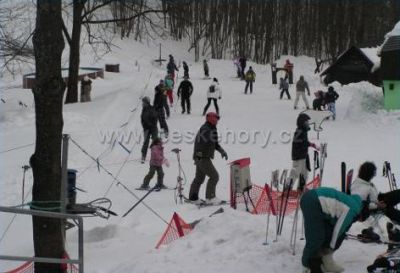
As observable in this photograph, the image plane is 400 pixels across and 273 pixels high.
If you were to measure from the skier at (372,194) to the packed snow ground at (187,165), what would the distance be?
45 centimetres

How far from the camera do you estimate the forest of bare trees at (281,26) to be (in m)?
56.1

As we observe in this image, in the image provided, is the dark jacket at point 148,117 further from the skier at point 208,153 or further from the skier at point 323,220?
the skier at point 323,220

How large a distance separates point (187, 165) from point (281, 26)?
44278 mm

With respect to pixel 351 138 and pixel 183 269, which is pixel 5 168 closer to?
pixel 183 269

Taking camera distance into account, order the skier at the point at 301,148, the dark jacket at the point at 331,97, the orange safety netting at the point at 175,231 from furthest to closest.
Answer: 1. the dark jacket at the point at 331,97
2. the skier at the point at 301,148
3. the orange safety netting at the point at 175,231

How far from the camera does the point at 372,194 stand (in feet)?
22.7

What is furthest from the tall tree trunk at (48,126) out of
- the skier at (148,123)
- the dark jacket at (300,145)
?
the skier at (148,123)

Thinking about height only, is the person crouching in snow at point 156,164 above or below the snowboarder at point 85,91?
below

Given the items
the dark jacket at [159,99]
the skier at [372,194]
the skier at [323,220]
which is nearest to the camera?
the skier at [323,220]

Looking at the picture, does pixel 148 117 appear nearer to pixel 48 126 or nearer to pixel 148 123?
pixel 148 123

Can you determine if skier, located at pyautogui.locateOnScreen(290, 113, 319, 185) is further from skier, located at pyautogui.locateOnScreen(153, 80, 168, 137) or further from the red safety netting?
skier, located at pyautogui.locateOnScreen(153, 80, 168, 137)

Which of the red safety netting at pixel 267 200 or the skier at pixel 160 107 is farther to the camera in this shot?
the skier at pixel 160 107

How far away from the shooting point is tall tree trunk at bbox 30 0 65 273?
279 inches

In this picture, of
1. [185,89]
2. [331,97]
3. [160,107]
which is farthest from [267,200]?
[331,97]
